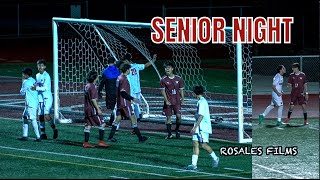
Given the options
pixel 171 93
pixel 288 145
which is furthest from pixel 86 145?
pixel 288 145

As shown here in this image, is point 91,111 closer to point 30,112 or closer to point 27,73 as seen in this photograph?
point 30,112

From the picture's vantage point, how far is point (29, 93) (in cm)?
2319

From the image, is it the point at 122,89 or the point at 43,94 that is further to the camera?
Answer: the point at 43,94

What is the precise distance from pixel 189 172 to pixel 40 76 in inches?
242

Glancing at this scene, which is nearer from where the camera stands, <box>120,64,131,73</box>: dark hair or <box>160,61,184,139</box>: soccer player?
<box>120,64,131,73</box>: dark hair

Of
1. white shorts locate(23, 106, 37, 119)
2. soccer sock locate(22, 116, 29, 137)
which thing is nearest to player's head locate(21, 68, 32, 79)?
white shorts locate(23, 106, 37, 119)

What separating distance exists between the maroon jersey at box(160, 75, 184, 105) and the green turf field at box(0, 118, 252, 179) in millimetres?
968

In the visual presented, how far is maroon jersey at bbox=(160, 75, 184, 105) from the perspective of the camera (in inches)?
930

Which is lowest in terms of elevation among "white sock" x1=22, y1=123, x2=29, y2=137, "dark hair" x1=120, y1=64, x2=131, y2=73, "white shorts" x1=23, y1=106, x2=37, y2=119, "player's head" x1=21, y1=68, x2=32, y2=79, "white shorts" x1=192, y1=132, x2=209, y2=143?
"white sock" x1=22, y1=123, x2=29, y2=137

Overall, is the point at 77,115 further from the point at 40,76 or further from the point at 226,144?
the point at 226,144

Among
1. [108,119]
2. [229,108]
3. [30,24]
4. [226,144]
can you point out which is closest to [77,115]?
[108,119]

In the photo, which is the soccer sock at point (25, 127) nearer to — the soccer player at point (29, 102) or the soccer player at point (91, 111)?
the soccer player at point (29, 102)

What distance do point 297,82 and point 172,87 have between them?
16.5 feet

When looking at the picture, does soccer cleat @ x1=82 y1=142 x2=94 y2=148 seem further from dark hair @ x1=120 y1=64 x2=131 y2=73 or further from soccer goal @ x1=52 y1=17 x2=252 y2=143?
soccer goal @ x1=52 y1=17 x2=252 y2=143
